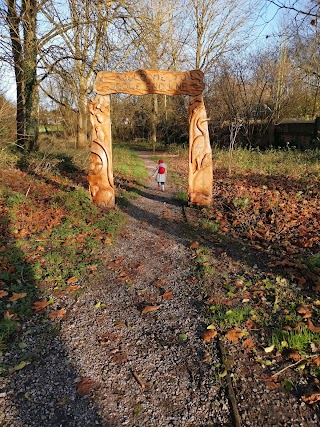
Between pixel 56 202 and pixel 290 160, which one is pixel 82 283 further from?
pixel 290 160

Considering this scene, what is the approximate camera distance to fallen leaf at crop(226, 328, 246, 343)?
3.10 m

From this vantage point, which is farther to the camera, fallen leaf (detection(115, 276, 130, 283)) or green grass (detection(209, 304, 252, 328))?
fallen leaf (detection(115, 276, 130, 283))

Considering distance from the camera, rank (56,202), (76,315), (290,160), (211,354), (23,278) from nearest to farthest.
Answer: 1. (211,354)
2. (76,315)
3. (23,278)
4. (56,202)
5. (290,160)

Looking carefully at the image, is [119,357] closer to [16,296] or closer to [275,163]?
[16,296]

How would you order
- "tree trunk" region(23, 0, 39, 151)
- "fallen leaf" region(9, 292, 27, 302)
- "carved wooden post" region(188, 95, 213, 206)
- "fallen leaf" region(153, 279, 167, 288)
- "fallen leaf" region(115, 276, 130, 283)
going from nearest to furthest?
"fallen leaf" region(9, 292, 27, 302), "fallen leaf" region(153, 279, 167, 288), "fallen leaf" region(115, 276, 130, 283), "carved wooden post" region(188, 95, 213, 206), "tree trunk" region(23, 0, 39, 151)

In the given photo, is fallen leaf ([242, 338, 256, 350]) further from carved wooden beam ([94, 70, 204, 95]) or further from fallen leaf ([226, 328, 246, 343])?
carved wooden beam ([94, 70, 204, 95])

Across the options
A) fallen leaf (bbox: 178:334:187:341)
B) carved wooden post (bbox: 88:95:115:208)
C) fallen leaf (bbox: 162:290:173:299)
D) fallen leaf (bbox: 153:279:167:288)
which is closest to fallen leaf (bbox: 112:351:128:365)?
fallen leaf (bbox: 178:334:187:341)

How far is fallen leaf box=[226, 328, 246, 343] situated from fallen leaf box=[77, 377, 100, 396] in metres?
1.29

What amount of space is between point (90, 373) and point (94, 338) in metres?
0.50

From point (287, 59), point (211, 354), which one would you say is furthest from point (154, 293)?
point (287, 59)

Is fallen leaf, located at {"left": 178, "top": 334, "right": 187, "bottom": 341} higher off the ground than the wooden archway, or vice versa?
the wooden archway

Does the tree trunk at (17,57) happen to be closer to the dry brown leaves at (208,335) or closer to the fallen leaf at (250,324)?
the dry brown leaves at (208,335)

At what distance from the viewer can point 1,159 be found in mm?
10523

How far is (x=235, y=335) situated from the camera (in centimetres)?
314
